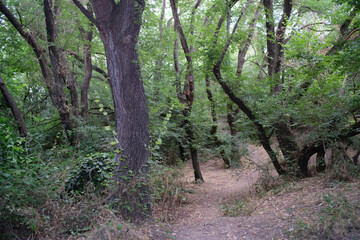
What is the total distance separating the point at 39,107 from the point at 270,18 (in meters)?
10.4

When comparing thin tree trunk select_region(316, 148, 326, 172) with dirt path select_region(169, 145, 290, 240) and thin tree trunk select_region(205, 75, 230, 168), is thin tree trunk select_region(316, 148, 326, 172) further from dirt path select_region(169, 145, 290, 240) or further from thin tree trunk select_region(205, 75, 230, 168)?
thin tree trunk select_region(205, 75, 230, 168)

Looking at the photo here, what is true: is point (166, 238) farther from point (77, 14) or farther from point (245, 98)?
point (77, 14)

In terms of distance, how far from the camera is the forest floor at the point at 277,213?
3.60 metres

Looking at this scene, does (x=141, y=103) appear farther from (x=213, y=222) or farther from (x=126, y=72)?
(x=213, y=222)

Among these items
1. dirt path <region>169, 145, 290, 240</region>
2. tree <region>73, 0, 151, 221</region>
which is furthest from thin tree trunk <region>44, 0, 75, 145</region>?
tree <region>73, 0, 151, 221</region>

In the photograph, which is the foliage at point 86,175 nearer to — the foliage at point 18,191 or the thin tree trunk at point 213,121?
the foliage at point 18,191

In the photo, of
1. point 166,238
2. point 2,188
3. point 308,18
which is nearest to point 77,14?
point 2,188

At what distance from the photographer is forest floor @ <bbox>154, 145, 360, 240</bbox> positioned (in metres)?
3.60

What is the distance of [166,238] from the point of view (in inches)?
165

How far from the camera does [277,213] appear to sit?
16.0 feet

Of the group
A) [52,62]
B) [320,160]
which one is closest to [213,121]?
[320,160]

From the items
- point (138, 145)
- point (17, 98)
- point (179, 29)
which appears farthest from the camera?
point (17, 98)

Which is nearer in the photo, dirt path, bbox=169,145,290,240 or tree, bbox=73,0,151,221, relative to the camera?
dirt path, bbox=169,145,290,240

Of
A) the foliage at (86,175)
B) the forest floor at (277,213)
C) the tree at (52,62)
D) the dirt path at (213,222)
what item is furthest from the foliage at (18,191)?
the tree at (52,62)
